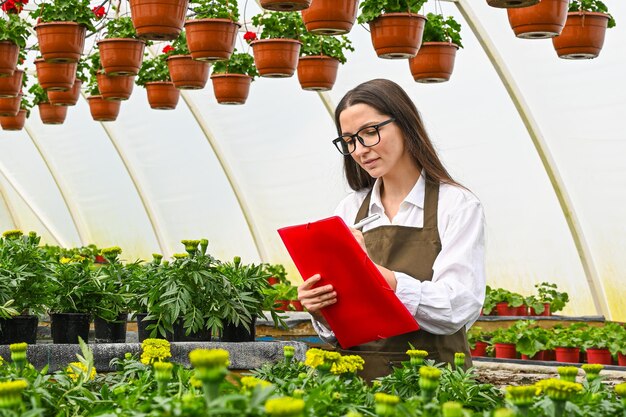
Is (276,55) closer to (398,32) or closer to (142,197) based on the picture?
(398,32)

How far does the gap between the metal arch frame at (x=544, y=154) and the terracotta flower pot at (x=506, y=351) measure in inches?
39.3

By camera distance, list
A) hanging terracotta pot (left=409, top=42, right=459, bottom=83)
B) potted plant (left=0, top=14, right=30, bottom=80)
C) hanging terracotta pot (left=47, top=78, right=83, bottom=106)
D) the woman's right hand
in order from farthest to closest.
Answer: hanging terracotta pot (left=47, top=78, right=83, bottom=106), potted plant (left=0, top=14, right=30, bottom=80), hanging terracotta pot (left=409, top=42, right=459, bottom=83), the woman's right hand

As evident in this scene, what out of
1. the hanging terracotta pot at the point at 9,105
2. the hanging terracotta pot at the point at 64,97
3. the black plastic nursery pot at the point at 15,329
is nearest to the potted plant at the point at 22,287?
the black plastic nursery pot at the point at 15,329

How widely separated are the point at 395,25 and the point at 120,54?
1821 millimetres

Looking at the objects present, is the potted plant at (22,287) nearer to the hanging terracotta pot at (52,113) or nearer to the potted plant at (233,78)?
the potted plant at (233,78)

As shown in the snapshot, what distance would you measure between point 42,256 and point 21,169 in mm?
9585

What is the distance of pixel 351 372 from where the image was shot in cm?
169

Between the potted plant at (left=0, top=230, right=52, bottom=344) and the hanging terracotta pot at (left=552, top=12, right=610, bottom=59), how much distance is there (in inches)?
116

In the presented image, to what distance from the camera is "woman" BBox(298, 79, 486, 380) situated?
248 cm

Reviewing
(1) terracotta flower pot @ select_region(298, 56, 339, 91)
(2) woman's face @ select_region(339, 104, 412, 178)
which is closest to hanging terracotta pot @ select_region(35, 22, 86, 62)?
(1) terracotta flower pot @ select_region(298, 56, 339, 91)

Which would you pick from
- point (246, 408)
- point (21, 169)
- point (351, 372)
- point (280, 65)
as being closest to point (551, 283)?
point (280, 65)

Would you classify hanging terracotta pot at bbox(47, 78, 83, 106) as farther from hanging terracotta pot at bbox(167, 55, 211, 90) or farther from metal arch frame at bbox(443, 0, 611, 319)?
metal arch frame at bbox(443, 0, 611, 319)

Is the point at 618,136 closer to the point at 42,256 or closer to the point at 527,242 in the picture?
the point at 527,242

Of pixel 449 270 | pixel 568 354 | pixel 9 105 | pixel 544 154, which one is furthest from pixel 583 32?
pixel 9 105
